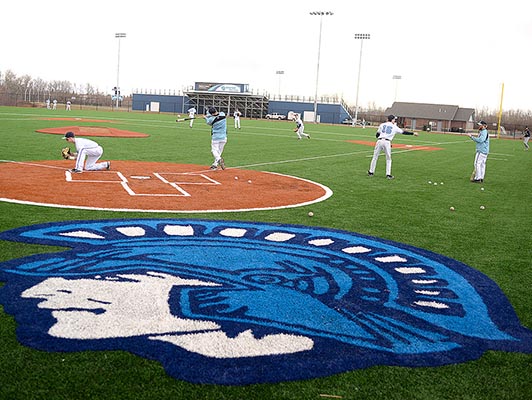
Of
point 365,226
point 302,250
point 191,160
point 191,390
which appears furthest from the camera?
point 191,160

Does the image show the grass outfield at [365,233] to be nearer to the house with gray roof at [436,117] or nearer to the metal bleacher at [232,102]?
the house with gray roof at [436,117]

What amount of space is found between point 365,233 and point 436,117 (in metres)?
104

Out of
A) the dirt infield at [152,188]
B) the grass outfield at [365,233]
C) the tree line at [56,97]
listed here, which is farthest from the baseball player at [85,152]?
the tree line at [56,97]

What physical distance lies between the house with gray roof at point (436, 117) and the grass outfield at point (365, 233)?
8379 cm

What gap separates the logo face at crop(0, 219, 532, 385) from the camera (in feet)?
15.9

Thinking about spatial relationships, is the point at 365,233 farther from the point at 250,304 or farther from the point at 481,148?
the point at 481,148

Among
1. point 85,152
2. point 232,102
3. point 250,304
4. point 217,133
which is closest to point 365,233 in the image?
point 250,304

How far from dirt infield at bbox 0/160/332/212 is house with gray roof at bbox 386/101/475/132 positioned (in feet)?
302

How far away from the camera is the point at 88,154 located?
15.9 m

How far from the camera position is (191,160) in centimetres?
2173

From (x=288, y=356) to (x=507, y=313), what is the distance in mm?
2863

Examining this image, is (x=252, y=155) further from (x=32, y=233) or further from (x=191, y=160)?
(x=32, y=233)

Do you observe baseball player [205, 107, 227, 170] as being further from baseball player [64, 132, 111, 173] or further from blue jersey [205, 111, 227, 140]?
baseball player [64, 132, 111, 173]

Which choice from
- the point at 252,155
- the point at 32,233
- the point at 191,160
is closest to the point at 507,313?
the point at 32,233
